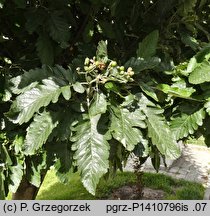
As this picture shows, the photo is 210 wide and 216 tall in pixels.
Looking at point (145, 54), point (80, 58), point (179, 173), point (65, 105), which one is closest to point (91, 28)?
point (80, 58)

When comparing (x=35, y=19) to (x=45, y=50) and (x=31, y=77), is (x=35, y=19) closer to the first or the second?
(x=45, y=50)

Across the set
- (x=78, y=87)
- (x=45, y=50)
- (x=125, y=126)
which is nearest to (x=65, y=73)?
(x=78, y=87)

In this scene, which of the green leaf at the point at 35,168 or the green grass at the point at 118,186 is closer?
the green leaf at the point at 35,168

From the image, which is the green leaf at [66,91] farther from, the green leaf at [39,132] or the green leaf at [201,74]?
the green leaf at [201,74]

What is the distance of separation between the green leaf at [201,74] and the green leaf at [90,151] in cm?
42

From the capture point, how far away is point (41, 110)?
1.48m

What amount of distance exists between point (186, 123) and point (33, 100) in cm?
65

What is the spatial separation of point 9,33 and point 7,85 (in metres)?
0.44

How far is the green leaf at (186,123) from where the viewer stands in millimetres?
1539

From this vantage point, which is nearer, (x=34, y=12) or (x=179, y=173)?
(x=34, y=12)

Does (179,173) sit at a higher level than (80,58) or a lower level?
lower

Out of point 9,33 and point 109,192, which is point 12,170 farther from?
point 109,192

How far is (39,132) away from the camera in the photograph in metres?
1.39

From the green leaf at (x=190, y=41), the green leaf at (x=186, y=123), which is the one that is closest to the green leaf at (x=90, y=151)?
the green leaf at (x=186, y=123)
